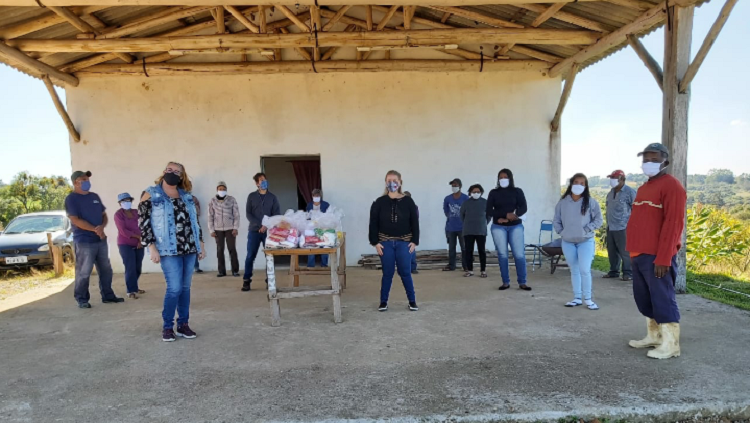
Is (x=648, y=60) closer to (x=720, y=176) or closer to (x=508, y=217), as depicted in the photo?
(x=508, y=217)

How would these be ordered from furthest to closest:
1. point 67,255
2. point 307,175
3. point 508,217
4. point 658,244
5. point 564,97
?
point 307,175, point 67,255, point 564,97, point 508,217, point 658,244

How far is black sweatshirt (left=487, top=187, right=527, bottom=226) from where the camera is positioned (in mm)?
5977

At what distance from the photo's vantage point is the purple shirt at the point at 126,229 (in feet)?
20.0

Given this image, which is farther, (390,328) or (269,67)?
(269,67)

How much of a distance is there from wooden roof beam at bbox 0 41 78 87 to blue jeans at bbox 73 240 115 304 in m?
3.20

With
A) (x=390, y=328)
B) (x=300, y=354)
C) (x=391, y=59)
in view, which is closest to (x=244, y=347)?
(x=300, y=354)

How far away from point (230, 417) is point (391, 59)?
23.4 ft

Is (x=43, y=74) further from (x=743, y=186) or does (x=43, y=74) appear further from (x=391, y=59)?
(x=743, y=186)

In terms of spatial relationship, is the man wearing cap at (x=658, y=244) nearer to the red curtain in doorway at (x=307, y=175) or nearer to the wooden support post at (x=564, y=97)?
the wooden support post at (x=564, y=97)

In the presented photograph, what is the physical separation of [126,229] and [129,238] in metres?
0.14

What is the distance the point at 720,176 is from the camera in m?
75.0

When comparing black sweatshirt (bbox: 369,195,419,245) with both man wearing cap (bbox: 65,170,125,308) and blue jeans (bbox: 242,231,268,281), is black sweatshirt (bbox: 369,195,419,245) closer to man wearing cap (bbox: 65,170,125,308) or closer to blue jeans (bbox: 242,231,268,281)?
blue jeans (bbox: 242,231,268,281)

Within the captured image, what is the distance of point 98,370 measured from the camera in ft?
12.0

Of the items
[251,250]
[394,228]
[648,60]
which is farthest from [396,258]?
[648,60]
